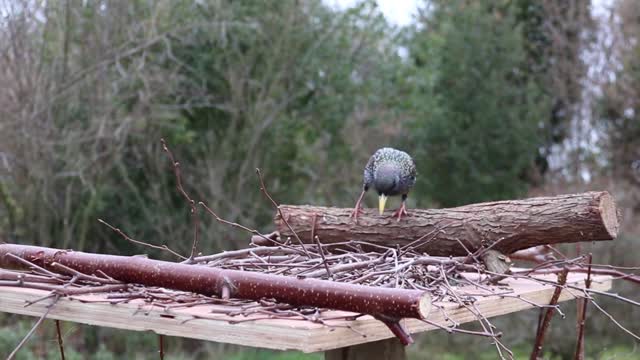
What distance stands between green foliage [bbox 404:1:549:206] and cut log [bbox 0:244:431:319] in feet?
25.0

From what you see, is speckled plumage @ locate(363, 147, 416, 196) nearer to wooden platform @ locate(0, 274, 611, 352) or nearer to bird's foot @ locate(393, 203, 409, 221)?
bird's foot @ locate(393, 203, 409, 221)

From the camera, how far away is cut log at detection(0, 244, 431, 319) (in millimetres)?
1740

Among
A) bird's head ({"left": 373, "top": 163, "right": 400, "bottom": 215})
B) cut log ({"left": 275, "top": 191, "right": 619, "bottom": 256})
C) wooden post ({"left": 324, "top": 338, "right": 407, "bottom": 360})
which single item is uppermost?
bird's head ({"left": 373, "top": 163, "right": 400, "bottom": 215})

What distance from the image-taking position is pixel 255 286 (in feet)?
6.33

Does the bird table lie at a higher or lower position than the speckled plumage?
lower

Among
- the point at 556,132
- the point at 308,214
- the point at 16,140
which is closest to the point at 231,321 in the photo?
the point at 308,214

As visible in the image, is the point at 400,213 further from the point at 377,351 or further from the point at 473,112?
the point at 473,112

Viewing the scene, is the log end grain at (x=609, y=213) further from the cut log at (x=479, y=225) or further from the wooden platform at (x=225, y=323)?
the wooden platform at (x=225, y=323)

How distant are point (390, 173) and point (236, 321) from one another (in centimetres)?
218

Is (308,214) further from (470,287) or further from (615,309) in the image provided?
(615,309)

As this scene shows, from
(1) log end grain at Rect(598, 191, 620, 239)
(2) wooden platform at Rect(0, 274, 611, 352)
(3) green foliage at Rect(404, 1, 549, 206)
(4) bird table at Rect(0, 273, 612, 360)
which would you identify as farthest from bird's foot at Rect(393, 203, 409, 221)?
(3) green foliage at Rect(404, 1, 549, 206)

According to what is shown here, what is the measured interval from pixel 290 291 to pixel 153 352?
21.8 ft

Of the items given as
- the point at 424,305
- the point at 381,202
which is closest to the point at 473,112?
the point at 381,202

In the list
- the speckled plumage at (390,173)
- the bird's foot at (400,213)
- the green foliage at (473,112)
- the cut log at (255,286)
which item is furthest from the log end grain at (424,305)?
the green foliage at (473,112)
